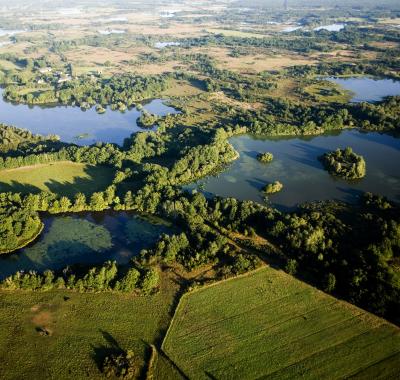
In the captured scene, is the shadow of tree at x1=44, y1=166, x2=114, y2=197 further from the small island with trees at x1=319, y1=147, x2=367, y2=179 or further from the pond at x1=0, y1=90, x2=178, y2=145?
the small island with trees at x1=319, y1=147, x2=367, y2=179

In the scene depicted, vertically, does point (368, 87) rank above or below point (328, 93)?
above

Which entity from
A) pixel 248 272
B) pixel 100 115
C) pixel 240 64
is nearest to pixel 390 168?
pixel 248 272

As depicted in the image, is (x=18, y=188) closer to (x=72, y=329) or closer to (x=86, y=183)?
(x=86, y=183)

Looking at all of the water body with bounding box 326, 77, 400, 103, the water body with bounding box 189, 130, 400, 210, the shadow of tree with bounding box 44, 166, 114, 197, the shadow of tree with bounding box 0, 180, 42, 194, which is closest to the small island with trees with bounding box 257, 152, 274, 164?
the water body with bounding box 189, 130, 400, 210

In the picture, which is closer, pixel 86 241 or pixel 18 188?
pixel 86 241

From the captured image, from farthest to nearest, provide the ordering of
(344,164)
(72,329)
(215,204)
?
(344,164), (215,204), (72,329)

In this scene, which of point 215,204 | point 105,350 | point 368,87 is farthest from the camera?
point 368,87

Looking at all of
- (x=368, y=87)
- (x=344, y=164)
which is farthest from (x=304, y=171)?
(x=368, y=87)
